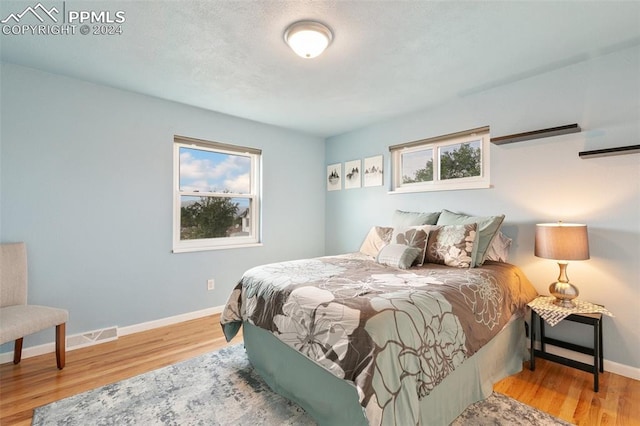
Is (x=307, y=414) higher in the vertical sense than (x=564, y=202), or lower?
lower

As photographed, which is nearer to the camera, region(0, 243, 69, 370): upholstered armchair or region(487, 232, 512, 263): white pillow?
region(0, 243, 69, 370): upholstered armchair

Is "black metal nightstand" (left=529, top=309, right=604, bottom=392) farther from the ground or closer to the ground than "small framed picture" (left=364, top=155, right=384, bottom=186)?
closer to the ground

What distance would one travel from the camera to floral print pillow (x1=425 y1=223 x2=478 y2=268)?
2.26 metres

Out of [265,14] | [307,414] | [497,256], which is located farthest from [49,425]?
[497,256]

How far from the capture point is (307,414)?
164 centimetres

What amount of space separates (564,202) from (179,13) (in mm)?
3133

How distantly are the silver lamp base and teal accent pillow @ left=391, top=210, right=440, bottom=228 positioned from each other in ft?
3.50

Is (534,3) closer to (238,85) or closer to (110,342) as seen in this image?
(238,85)

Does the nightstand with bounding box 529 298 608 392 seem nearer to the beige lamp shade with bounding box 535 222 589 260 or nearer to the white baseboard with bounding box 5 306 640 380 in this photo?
the white baseboard with bounding box 5 306 640 380

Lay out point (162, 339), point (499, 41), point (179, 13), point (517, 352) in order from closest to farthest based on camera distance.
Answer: point (179, 13) → point (499, 41) → point (517, 352) → point (162, 339)

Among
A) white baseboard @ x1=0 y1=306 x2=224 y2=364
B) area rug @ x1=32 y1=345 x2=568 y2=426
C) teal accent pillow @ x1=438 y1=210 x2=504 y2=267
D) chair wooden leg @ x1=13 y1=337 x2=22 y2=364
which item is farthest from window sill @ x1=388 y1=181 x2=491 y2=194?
chair wooden leg @ x1=13 y1=337 x2=22 y2=364

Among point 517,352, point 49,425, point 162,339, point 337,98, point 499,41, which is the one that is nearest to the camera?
point 49,425

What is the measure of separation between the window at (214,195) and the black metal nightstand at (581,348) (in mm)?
3079

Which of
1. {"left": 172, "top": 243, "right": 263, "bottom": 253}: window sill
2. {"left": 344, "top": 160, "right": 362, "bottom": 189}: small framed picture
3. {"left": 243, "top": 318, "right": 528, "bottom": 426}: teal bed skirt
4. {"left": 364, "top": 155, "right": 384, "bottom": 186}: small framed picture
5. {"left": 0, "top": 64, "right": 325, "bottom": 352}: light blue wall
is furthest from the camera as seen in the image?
{"left": 344, "top": 160, "right": 362, "bottom": 189}: small framed picture
